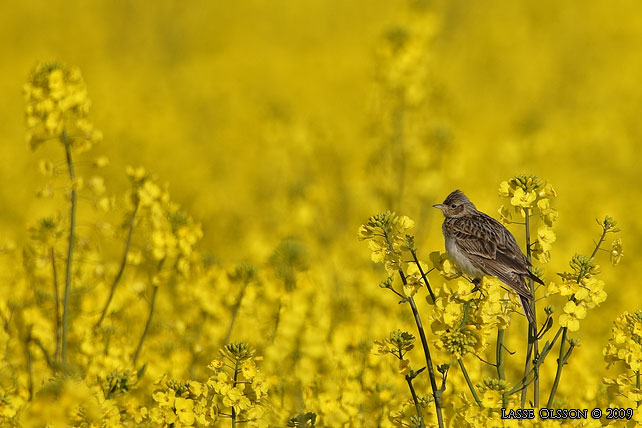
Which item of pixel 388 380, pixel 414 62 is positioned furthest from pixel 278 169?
pixel 388 380

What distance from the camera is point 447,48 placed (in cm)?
2536

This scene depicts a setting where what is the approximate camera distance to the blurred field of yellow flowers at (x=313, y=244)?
126 inches

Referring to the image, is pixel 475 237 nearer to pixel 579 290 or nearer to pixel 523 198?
pixel 523 198

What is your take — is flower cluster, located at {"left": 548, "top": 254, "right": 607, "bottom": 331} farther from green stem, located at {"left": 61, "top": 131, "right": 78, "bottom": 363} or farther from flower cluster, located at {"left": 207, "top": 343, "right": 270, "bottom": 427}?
green stem, located at {"left": 61, "top": 131, "right": 78, "bottom": 363}

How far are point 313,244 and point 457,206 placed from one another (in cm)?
505

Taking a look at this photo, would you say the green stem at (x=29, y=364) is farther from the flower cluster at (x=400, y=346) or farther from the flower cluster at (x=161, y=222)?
the flower cluster at (x=400, y=346)

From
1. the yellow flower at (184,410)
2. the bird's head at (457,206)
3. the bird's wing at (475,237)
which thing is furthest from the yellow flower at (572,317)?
the yellow flower at (184,410)

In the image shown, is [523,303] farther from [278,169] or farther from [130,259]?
[278,169]

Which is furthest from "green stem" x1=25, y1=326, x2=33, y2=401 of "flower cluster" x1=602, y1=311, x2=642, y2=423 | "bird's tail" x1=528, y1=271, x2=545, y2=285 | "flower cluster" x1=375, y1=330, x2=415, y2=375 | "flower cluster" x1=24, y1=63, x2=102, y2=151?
"flower cluster" x1=602, y1=311, x2=642, y2=423

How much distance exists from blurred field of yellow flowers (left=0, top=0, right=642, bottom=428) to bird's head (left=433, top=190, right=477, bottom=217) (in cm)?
49

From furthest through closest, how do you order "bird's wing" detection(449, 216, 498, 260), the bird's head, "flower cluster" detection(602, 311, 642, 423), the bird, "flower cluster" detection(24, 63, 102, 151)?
"flower cluster" detection(24, 63, 102, 151) < the bird's head < "bird's wing" detection(449, 216, 498, 260) < the bird < "flower cluster" detection(602, 311, 642, 423)

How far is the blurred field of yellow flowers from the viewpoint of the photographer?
10.5ft

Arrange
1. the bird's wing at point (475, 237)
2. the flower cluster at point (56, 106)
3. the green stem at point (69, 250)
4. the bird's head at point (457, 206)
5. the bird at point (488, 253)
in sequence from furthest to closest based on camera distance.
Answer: the flower cluster at point (56, 106) → the green stem at point (69, 250) → the bird's head at point (457, 206) → the bird's wing at point (475, 237) → the bird at point (488, 253)

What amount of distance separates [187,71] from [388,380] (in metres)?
16.0
